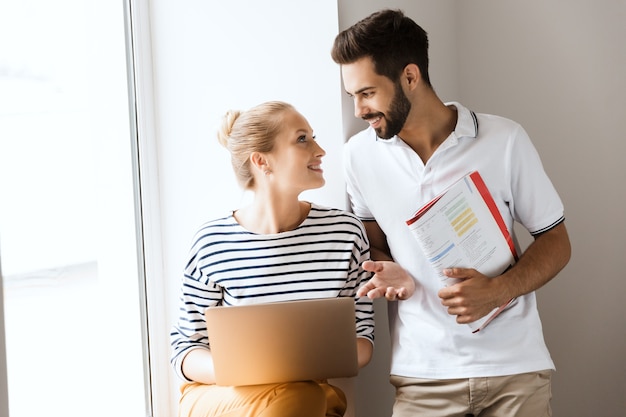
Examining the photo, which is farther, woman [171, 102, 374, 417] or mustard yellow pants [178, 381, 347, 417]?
woman [171, 102, 374, 417]

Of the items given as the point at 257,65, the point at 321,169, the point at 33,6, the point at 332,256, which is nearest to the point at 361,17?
the point at 257,65

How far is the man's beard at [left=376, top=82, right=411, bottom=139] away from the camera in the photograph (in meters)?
1.73

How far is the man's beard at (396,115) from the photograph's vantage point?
5.69 ft

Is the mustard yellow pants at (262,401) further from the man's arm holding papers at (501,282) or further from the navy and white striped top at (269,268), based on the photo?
the man's arm holding papers at (501,282)

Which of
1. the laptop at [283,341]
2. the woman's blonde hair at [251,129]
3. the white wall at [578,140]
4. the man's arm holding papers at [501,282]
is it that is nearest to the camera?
the laptop at [283,341]

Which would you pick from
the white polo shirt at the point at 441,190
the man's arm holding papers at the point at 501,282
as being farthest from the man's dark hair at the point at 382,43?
the man's arm holding papers at the point at 501,282

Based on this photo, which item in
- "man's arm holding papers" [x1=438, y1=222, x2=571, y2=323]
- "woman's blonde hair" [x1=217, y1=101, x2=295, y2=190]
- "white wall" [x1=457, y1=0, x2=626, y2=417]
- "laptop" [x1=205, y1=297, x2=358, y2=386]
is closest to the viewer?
"laptop" [x1=205, y1=297, x2=358, y2=386]

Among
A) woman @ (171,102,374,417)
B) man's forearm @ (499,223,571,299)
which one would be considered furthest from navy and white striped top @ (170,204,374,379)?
man's forearm @ (499,223,571,299)

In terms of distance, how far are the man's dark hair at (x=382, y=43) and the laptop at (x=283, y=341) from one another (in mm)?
558

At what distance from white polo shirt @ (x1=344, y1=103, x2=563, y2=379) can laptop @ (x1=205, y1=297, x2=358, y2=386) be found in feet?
0.86

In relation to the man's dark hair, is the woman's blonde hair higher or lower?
lower

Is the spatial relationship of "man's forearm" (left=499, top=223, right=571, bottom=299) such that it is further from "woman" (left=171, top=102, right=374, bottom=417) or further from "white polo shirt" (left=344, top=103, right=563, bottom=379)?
"woman" (left=171, top=102, right=374, bottom=417)

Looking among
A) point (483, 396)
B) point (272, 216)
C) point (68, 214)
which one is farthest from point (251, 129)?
point (483, 396)

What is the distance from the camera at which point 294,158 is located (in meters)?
1.75
